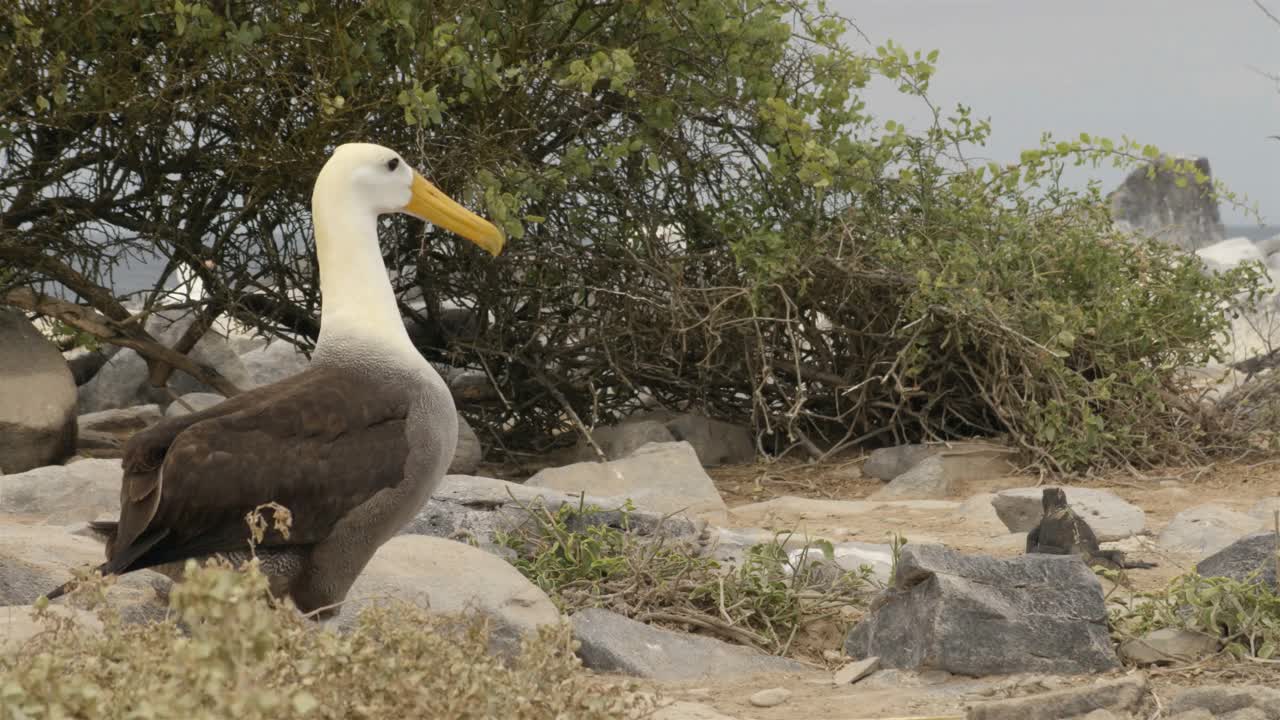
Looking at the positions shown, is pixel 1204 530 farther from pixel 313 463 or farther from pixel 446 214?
pixel 313 463

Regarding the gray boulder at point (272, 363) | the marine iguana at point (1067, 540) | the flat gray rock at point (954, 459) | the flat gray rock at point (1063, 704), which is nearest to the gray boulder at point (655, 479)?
the flat gray rock at point (954, 459)

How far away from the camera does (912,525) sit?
7.23m

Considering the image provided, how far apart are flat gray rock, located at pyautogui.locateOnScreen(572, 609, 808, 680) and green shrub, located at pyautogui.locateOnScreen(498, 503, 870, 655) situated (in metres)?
0.17

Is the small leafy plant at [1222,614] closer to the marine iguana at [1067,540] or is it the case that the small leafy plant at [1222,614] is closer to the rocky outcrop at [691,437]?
the marine iguana at [1067,540]

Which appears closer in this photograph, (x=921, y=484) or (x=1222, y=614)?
(x=1222, y=614)

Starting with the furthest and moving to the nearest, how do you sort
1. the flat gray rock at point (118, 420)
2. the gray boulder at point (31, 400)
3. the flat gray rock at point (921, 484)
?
the flat gray rock at point (118, 420)
the gray boulder at point (31, 400)
the flat gray rock at point (921, 484)

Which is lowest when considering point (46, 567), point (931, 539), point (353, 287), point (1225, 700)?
point (931, 539)

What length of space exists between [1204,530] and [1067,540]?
1101mm

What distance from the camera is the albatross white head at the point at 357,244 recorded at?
4434 mm

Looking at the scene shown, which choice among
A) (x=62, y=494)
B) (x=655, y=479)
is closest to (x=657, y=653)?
(x=655, y=479)

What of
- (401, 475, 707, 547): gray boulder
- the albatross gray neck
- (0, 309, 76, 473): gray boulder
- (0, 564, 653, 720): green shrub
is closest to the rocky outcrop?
(0, 309, 76, 473): gray boulder

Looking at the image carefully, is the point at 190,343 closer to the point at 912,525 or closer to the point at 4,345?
the point at 4,345

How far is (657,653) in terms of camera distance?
15.4ft

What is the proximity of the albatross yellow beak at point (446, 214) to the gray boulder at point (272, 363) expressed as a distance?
7.07 m
